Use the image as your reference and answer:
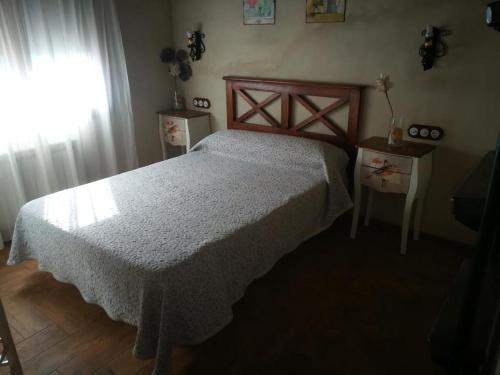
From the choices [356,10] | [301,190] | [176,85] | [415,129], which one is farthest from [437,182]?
[176,85]

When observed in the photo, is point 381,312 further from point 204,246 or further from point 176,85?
point 176,85

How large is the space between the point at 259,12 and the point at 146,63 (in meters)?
1.24

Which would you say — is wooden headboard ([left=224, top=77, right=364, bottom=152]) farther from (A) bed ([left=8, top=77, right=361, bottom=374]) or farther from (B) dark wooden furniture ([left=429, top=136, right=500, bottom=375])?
(B) dark wooden furniture ([left=429, top=136, right=500, bottom=375])

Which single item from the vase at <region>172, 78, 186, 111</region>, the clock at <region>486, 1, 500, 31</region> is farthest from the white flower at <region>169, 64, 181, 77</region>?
the clock at <region>486, 1, 500, 31</region>

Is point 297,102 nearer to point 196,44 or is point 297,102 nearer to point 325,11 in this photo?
point 325,11

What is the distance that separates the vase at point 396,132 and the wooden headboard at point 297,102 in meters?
0.34

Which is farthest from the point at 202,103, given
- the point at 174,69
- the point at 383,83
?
the point at 383,83

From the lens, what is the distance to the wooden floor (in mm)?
1712

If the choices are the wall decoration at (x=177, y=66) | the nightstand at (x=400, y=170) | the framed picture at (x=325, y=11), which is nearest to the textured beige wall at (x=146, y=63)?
the wall decoration at (x=177, y=66)

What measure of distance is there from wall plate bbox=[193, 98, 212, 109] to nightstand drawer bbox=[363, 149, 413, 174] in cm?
181

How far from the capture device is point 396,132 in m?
2.50

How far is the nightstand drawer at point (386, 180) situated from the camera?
7.99ft

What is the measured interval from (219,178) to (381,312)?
1.31 meters

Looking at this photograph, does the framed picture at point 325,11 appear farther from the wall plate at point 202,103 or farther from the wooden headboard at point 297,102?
the wall plate at point 202,103
